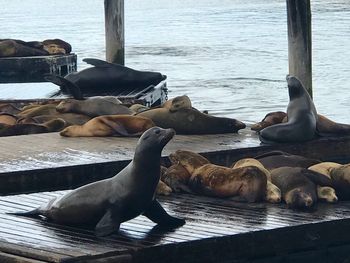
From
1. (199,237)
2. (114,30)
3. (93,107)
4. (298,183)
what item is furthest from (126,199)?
(114,30)

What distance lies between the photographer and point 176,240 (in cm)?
573

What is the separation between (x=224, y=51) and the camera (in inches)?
1284

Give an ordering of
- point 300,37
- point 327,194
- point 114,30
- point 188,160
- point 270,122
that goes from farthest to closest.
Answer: point 114,30 < point 300,37 < point 270,122 < point 188,160 < point 327,194

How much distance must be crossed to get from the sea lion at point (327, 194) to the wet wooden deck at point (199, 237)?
0.21ft

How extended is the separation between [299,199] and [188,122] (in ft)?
9.15

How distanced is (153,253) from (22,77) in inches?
441

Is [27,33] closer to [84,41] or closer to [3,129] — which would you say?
[84,41]

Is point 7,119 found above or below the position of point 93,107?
below

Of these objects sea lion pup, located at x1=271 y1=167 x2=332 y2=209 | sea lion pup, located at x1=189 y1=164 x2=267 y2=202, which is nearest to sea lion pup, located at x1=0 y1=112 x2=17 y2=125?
sea lion pup, located at x1=189 y1=164 x2=267 y2=202

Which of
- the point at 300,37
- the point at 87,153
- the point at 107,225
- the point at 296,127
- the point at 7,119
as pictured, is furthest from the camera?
the point at 300,37

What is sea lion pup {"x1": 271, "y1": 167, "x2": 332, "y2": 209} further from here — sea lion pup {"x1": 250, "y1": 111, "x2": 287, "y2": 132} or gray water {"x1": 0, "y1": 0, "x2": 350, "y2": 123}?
gray water {"x1": 0, "y1": 0, "x2": 350, "y2": 123}

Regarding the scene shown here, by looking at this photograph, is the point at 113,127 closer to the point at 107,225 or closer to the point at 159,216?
the point at 159,216

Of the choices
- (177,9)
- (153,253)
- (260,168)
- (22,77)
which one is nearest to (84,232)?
(153,253)

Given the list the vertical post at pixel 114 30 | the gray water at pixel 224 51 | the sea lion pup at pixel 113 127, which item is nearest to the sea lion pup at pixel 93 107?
the sea lion pup at pixel 113 127
